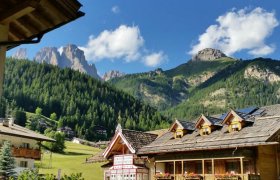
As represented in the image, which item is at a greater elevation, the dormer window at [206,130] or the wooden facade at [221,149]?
the dormer window at [206,130]

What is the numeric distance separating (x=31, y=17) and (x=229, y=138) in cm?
2596

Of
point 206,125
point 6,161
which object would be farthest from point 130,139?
point 6,161

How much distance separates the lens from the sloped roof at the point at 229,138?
1087 inches

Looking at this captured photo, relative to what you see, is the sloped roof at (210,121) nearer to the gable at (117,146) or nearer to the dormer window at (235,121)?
the dormer window at (235,121)

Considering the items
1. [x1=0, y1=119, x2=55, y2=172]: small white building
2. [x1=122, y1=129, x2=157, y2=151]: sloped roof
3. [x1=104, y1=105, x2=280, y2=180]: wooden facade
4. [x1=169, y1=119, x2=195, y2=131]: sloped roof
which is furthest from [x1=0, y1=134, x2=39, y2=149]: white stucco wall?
[x1=169, y1=119, x2=195, y2=131]: sloped roof

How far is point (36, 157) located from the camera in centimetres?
5528

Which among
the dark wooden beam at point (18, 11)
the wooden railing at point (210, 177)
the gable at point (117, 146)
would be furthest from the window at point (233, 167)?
the dark wooden beam at point (18, 11)

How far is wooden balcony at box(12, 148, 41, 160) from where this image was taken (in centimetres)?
5147

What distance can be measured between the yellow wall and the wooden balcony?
3286cm

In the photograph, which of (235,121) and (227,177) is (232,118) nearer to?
(235,121)

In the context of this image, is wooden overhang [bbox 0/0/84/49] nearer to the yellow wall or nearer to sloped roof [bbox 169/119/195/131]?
the yellow wall

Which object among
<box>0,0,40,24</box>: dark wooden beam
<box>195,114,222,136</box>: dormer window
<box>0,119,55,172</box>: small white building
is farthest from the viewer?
<box>0,119,55,172</box>: small white building

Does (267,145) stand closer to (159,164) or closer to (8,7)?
(159,164)

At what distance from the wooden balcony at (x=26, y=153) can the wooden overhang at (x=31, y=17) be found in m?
47.6
